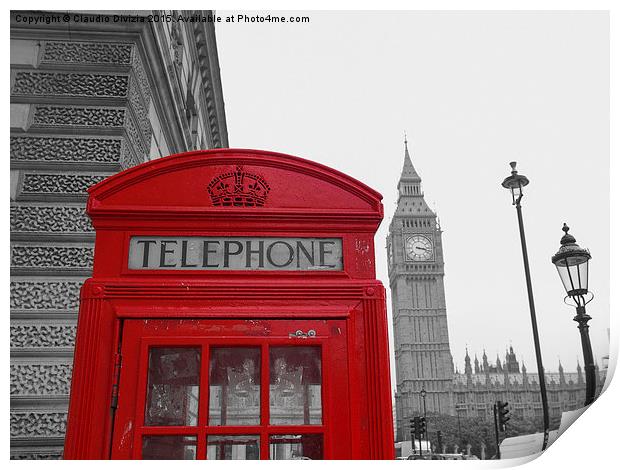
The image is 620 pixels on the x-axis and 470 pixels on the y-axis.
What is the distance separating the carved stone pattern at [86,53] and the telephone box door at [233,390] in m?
2.70

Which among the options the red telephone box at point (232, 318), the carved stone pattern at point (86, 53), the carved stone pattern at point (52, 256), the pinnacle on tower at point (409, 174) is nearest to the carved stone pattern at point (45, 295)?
the carved stone pattern at point (52, 256)

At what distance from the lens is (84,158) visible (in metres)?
3.81

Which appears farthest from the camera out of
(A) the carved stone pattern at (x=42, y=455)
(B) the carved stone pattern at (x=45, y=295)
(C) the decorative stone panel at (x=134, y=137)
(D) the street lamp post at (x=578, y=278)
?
(D) the street lamp post at (x=578, y=278)

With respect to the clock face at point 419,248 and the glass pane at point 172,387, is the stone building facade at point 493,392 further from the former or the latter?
the glass pane at point 172,387

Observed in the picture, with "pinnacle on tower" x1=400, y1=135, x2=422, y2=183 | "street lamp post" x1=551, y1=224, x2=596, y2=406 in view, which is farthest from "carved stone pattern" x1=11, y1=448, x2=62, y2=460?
"pinnacle on tower" x1=400, y1=135, x2=422, y2=183

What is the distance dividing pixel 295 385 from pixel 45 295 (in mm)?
2156

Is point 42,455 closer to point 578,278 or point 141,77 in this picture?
point 141,77

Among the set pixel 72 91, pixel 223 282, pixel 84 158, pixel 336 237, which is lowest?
pixel 223 282

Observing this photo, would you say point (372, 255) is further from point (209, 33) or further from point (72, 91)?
point (209, 33)

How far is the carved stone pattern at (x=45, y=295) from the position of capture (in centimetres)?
345

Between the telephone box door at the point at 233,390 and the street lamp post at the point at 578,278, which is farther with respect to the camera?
the street lamp post at the point at 578,278

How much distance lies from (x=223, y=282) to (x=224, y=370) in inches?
12.4

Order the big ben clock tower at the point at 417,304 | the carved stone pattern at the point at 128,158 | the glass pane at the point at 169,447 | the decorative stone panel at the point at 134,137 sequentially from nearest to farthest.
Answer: the glass pane at the point at 169,447 < the carved stone pattern at the point at 128,158 < the decorative stone panel at the point at 134,137 < the big ben clock tower at the point at 417,304
